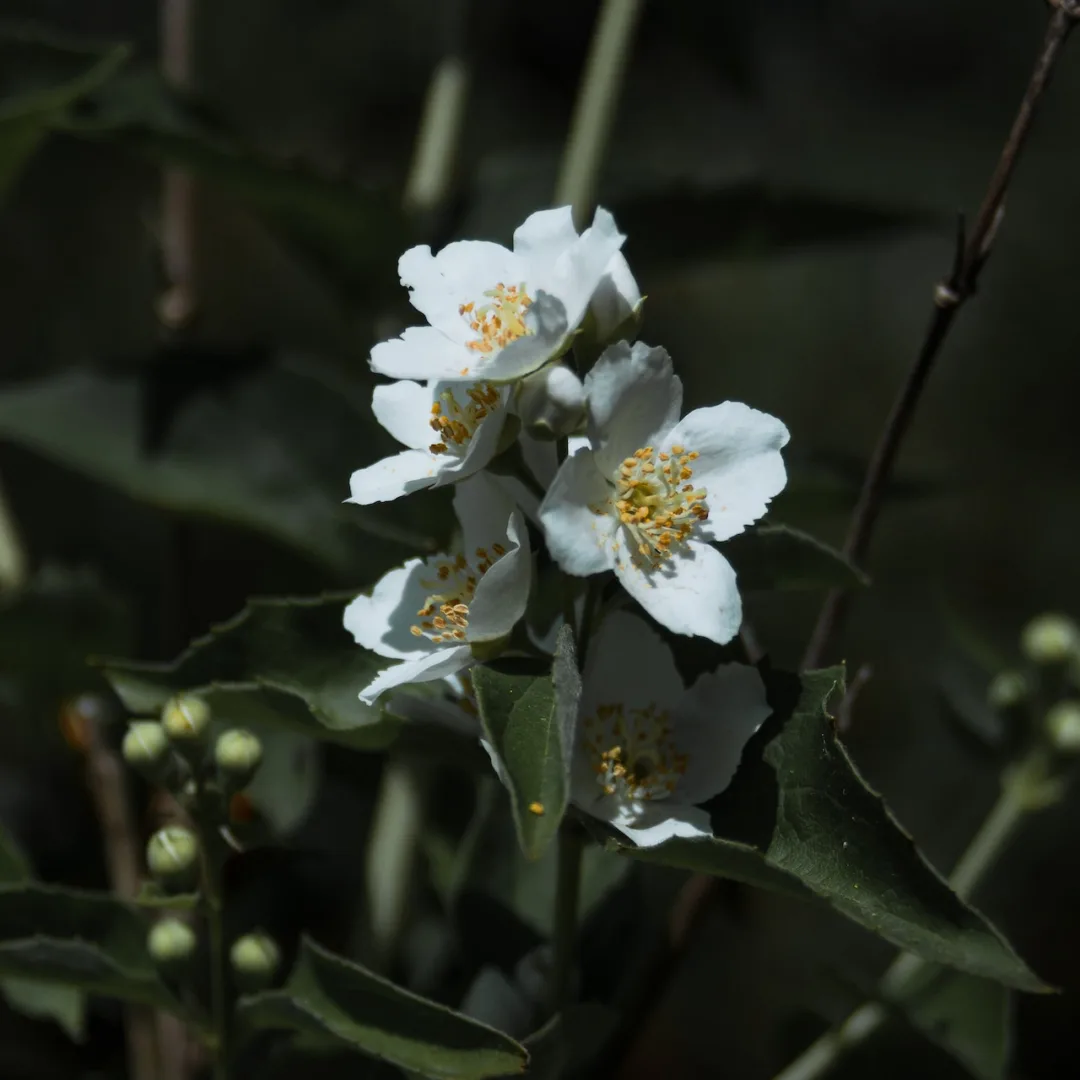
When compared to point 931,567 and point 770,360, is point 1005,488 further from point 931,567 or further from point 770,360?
point 770,360

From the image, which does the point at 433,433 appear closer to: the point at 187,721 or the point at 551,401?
the point at 551,401

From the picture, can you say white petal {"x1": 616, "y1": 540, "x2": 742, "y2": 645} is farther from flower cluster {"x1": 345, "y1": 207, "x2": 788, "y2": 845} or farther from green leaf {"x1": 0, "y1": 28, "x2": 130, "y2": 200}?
green leaf {"x1": 0, "y1": 28, "x2": 130, "y2": 200}

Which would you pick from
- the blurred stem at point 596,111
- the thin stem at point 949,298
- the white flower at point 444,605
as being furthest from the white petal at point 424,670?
the blurred stem at point 596,111

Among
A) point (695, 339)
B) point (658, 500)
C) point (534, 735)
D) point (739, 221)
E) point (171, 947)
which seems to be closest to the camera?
point (534, 735)

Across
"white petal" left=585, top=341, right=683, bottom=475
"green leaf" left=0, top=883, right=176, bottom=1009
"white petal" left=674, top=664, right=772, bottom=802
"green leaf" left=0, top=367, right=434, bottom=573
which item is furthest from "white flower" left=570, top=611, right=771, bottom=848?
"green leaf" left=0, top=367, right=434, bottom=573

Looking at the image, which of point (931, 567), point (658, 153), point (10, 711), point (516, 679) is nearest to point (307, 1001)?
point (516, 679)

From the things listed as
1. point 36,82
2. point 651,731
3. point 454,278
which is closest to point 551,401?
point 454,278
